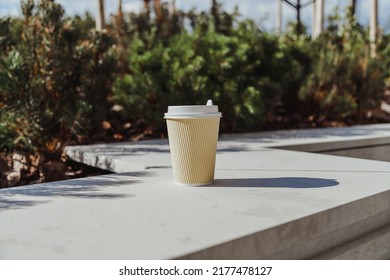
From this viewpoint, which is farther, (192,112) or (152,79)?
(152,79)

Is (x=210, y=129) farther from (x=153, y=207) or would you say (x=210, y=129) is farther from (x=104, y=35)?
(x=104, y=35)

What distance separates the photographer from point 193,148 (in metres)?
2.56

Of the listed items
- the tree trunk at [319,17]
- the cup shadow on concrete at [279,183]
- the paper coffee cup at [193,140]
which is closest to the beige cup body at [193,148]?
the paper coffee cup at [193,140]

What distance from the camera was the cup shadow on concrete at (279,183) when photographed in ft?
8.45

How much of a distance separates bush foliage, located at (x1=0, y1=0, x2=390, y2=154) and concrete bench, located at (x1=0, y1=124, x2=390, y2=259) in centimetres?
163

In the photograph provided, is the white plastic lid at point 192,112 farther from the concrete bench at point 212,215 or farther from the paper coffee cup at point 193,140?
the concrete bench at point 212,215

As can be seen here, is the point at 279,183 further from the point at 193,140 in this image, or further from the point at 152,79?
the point at 152,79

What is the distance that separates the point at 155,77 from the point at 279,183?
322 centimetres

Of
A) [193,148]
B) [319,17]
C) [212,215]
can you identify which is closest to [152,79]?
[193,148]

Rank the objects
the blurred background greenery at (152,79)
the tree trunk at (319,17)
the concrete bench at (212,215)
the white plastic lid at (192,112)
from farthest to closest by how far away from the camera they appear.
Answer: the tree trunk at (319,17) < the blurred background greenery at (152,79) < the white plastic lid at (192,112) < the concrete bench at (212,215)

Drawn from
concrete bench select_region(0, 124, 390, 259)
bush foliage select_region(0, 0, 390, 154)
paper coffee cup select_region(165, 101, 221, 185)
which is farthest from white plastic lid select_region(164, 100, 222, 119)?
bush foliage select_region(0, 0, 390, 154)

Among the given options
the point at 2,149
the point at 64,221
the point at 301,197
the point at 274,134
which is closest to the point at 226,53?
the point at 274,134

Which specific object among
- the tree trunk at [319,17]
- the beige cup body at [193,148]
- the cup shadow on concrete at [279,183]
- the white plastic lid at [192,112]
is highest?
the tree trunk at [319,17]

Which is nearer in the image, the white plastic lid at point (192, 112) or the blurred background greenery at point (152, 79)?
the white plastic lid at point (192, 112)
